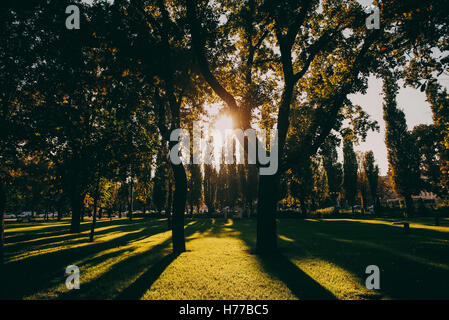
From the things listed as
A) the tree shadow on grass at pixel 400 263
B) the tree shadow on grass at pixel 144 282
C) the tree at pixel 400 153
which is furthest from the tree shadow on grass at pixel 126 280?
the tree at pixel 400 153

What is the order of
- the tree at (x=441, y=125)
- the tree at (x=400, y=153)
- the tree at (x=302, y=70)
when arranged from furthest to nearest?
1. the tree at (x=400, y=153)
2. the tree at (x=441, y=125)
3. the tree at (x=302, y=70)

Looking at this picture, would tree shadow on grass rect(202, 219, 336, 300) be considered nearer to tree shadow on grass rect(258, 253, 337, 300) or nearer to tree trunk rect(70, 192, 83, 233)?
tree shadow on grass rect(258, 253, 337, 300)

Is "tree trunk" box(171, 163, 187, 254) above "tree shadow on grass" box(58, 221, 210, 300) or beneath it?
above

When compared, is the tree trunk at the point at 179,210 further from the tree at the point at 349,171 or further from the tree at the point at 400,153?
the tree at the point at 349,171

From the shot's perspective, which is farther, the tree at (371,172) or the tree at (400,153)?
the tree at (371,172)

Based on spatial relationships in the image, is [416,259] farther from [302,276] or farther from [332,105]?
[332,105]

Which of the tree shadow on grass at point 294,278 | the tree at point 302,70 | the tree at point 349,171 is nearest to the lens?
the tree shadow on grass at point 294,278

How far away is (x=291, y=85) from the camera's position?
1113 cm

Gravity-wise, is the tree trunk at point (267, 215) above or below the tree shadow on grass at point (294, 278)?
above

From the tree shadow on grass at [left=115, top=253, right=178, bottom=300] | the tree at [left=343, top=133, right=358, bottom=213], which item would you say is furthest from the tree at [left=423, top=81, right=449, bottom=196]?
the tree at [left=343, top=133, right=358, bottom=213]

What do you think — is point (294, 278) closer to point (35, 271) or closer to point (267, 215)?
point (267, 215)

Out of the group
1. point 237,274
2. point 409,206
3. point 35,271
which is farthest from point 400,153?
point 35,271

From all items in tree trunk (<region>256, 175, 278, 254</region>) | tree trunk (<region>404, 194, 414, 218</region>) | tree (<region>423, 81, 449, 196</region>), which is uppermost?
tree (<region>423, 81, 449, 196</region>)

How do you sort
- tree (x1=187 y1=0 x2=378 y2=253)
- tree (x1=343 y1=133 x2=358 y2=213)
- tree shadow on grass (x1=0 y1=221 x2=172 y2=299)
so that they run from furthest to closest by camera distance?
tree (x1=343 y1=133 x2=358 y2=213) → tree (x1=187 y1=0 x2=378 y2=253) → tree shadow on grass (x1=0 y1=221 x2=172 y2=299)
